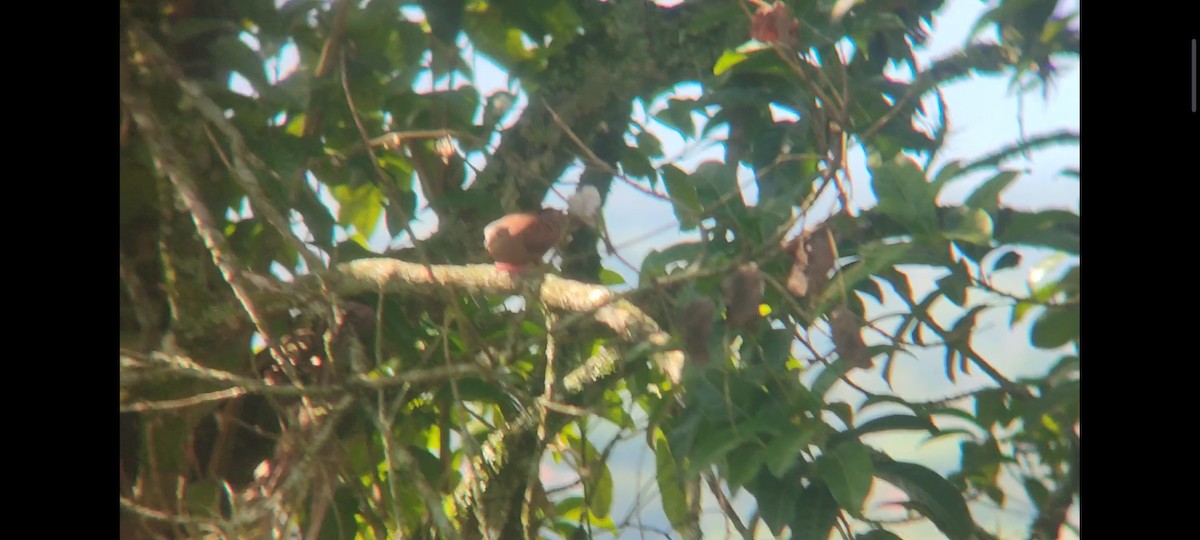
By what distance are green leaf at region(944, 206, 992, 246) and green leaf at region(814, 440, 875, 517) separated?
0.17 meters

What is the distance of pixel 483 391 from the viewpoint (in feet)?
2.97

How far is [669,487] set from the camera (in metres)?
0.80

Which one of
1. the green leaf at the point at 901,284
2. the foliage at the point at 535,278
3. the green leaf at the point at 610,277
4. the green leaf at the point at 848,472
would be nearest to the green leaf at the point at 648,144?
the foliage at the point at 535,278

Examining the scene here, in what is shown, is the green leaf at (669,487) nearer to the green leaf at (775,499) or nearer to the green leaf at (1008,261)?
the green leaf at (775,499)

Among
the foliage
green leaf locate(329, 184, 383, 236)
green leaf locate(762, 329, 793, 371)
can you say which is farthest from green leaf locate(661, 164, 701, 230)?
green leaf locate(329, 184, 383, 236)

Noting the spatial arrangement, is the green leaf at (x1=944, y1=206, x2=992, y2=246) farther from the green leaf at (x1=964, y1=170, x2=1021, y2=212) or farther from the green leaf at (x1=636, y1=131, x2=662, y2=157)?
the green leaf at (x1=636, y1=131, x2=662, y2=157)

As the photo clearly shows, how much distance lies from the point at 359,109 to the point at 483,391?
0.31 m

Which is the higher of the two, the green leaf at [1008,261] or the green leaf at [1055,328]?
the green leaf at [1008,261]

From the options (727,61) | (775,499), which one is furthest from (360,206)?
(775,499)

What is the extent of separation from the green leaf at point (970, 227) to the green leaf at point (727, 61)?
259mm

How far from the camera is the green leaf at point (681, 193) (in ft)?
2.63

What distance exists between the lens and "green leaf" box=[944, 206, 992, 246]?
2.22ft
